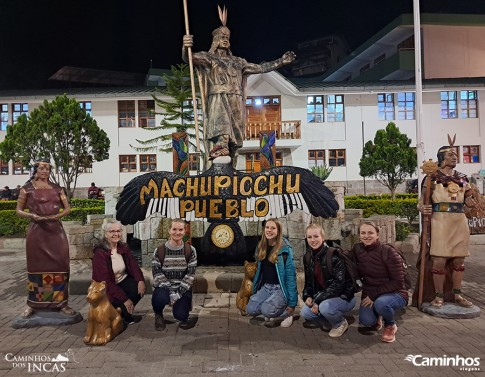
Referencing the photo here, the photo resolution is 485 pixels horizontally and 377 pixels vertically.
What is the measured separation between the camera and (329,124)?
22.9m

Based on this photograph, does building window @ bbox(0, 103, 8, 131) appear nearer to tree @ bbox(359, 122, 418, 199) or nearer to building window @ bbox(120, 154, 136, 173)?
building window @ bbox(120, 154, 136, 173)

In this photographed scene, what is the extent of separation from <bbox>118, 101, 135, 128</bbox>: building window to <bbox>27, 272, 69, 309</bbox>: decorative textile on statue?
19.0 m

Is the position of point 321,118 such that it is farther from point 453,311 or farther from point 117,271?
point 117,271

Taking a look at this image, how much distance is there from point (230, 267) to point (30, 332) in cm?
333

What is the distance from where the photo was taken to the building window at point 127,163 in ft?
76.0

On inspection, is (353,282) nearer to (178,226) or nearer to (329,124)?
(178,226)

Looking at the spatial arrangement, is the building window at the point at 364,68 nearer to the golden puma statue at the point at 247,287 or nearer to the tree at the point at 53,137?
the tree at the point at 53,137

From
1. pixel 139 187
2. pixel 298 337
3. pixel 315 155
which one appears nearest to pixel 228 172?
pixel 139 187

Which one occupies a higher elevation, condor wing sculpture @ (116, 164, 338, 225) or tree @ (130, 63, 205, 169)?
tree @ (130, 63, 205, 169)

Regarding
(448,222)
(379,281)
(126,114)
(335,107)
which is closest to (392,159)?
(335,107)

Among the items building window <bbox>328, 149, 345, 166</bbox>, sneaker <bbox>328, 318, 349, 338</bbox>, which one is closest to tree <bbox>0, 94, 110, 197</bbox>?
sneaker <bbox>328, 318, 349, 338</bbox>

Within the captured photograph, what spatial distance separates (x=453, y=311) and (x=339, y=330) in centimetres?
168

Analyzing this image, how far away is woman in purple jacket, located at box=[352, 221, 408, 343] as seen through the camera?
4.50 m

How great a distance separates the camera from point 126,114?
23188 mm
